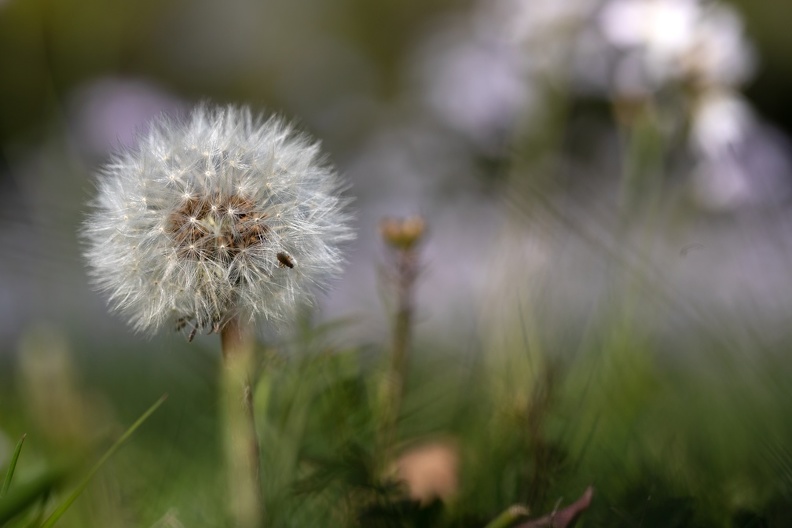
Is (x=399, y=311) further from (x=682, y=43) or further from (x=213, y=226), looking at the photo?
(x=682, y=43)

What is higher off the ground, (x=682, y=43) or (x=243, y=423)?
(x=682, y=43)

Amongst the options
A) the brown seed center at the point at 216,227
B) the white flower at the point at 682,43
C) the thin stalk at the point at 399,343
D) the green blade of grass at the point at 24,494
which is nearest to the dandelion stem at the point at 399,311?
the thin stalk at the point at 399,343

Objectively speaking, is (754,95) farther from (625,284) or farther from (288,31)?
(625,284)

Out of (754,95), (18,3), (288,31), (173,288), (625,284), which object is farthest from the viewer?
(288,31)

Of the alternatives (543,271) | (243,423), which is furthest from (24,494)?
(543,271)

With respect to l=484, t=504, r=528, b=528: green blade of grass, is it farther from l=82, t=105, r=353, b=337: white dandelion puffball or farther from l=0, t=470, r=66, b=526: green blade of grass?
l=0, t=470, r=66, b=526: green blade of grass

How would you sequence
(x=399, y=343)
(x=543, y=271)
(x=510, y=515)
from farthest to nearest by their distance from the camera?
(x=543, y=271)
(x=399, y=343)
(x=510, y=515)

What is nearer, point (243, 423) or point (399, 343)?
point (243, 423)

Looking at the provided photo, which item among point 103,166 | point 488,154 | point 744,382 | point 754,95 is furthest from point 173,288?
point 754,95
